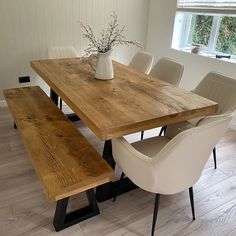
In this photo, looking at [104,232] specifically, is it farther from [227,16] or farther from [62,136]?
[227,16]

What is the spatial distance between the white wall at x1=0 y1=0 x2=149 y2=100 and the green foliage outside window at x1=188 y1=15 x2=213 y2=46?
3.29 ft

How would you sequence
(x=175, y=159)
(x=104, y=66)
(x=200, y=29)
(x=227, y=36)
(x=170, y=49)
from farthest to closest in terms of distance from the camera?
(x=170, y=49) → (x=200, y=29) → (x=227, y=36) → (x=104, y=66) → (x=175, y=159)

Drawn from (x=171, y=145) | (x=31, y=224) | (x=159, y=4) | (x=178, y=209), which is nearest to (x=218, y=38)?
(x=159, y=4)

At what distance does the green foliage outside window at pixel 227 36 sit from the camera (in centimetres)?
290

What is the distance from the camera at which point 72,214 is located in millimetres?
1583

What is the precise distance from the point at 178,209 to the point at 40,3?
9.62 ft

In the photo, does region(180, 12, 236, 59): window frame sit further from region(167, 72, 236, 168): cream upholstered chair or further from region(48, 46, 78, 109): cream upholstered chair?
region(48, 46, 78, 109): cream upholstered chair

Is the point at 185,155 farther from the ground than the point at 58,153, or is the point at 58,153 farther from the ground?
the point at 185,155

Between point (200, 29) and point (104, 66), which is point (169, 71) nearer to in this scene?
point (104, 66)

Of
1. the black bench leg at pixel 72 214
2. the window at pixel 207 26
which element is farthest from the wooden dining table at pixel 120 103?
the window at pixel 207 26

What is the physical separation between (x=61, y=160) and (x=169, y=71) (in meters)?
1.55

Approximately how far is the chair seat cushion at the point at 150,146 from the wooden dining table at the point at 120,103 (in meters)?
0.21

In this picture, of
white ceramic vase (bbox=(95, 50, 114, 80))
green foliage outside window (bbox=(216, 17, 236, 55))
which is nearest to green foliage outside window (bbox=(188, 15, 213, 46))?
green foliage outside window (bbox=(216, 17, 236, 55))

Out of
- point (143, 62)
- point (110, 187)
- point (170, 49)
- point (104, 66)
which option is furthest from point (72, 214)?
point (170, 49)
